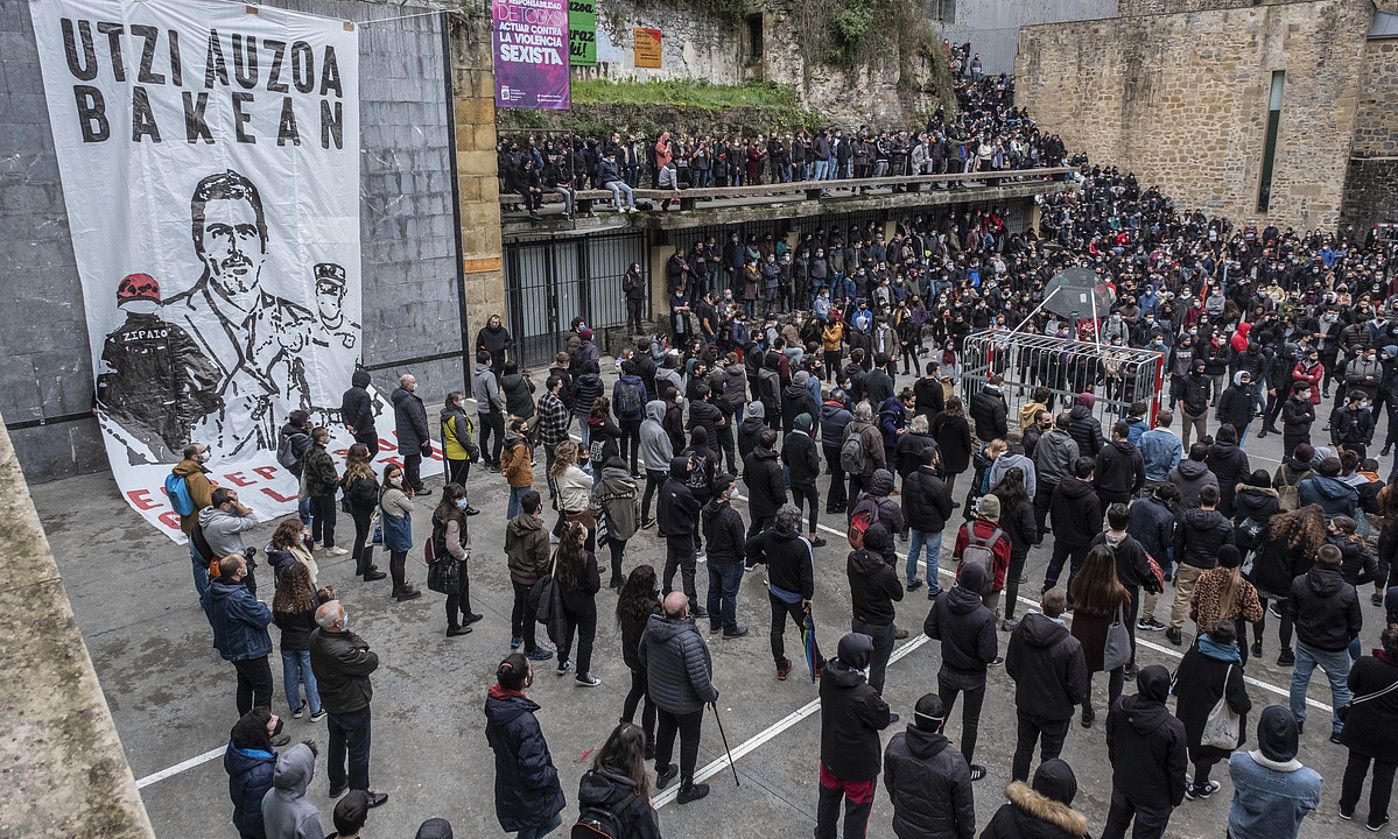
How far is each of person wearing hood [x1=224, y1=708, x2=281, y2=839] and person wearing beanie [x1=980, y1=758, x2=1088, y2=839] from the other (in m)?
3.60

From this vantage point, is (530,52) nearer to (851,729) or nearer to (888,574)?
(888,574)

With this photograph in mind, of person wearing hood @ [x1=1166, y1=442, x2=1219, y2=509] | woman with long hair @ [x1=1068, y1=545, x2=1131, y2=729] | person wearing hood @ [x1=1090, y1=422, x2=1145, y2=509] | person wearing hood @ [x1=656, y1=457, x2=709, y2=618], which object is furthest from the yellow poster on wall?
woman with long hair @ [x1=1068, y1=545, x2=1131, y2=729]

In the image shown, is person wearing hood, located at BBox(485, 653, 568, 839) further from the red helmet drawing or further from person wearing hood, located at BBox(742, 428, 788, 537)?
the red helmet drawing

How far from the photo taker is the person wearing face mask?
5637 mm

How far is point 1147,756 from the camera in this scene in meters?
5.10

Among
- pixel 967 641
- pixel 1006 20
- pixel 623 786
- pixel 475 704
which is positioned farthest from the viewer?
pixel 1006 20

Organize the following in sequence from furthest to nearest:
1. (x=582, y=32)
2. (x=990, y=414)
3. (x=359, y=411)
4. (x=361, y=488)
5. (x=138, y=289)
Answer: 1. (x=582, y=32)
2. (x=990, y=414)
3. (x=359, y=411)
4. (x=138, y=289)
5. (x=361, y=488)

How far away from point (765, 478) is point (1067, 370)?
6510mm

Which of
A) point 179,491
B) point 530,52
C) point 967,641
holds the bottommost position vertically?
point 967,641

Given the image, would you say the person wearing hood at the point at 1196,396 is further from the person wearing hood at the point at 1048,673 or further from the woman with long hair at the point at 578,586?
the woman with long hair at the point at 578,586

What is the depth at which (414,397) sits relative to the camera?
10758mm

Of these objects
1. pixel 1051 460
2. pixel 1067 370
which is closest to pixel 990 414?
pixel 1051 460

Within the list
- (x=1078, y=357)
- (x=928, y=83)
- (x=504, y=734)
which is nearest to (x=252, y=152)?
(x=504, y=734)

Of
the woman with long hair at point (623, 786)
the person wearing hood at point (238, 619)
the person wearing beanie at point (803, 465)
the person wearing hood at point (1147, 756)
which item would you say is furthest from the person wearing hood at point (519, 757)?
the person wearing beanie at point (803, 465)
